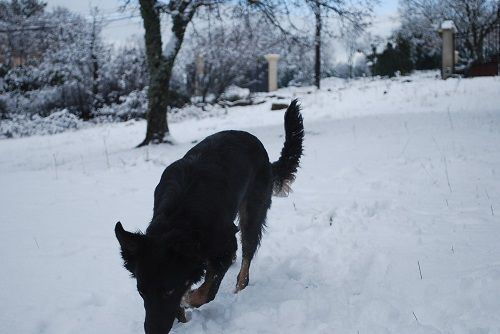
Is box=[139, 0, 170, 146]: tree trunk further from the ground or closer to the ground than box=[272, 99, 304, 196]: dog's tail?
further from the ground

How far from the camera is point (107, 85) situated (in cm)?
2308

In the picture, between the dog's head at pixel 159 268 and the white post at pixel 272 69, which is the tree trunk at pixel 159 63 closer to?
the dog's head at pixel 159 268

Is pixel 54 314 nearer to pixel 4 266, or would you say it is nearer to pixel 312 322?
pixel 4 266

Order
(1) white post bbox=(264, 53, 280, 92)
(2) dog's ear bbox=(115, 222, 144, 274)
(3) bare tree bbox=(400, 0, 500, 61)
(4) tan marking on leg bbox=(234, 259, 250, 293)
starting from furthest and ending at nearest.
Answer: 1. (1) white post bbox=(264, 53, 280, 92)
2. (3) bare tree bbox=(400, 0, 500, 61)
3. (4) tan marking on leg bbox=(234, 259, 250, 293)
4. (2) dog's ear bbox=(115, 222, 144, 274)

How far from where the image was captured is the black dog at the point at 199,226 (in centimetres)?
246

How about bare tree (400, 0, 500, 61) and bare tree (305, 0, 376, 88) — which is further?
bare tree (400, 0, 500, 61)

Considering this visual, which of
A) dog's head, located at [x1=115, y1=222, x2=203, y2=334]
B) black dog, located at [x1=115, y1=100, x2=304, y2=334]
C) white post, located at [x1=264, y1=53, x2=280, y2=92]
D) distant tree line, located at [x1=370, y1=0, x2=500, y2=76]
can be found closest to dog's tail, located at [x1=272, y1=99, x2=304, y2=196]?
black dog, located at [x1=115, y1=100, x2=304, y2=334]

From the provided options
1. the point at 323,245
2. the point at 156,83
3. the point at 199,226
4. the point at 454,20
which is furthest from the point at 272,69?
the point at 199,226

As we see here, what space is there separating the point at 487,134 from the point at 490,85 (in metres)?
7.98

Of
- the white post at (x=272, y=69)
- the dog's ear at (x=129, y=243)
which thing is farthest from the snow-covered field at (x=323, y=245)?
the white post at (x=272, y=69)

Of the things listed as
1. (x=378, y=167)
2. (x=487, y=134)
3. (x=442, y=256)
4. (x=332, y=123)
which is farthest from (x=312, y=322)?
(x=332, y=123)

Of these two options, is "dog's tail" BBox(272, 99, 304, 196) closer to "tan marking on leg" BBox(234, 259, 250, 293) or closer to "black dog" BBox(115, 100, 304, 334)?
"black dog" BBox(115, 100, 304, 334)

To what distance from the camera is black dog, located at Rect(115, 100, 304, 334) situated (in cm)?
246

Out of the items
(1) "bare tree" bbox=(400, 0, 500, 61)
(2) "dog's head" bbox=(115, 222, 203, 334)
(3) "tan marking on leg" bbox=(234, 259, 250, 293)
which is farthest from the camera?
(1) "bare tree" bbox=(400, 0, 500, 61)
